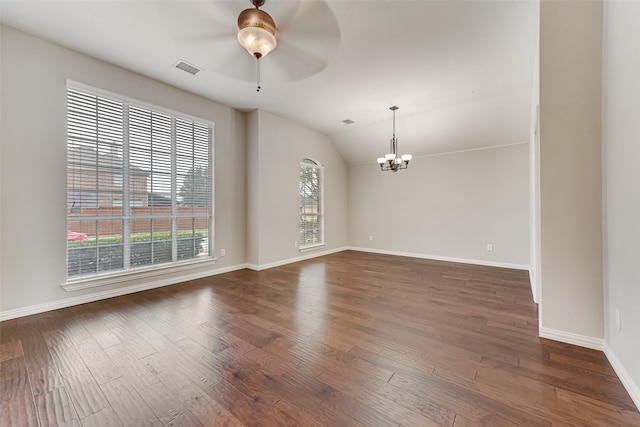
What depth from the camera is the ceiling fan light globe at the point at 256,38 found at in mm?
2324

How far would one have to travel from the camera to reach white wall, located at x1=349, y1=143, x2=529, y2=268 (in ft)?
16.9

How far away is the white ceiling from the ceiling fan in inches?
0.5

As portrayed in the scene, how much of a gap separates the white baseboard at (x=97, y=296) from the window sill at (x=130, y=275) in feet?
0.37

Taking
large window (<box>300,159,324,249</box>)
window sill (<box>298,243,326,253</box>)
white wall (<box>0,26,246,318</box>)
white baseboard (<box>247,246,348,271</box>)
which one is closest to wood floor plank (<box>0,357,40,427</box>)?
white wall (<box>0,26,246,318</box>)

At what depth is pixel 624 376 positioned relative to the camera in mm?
1676

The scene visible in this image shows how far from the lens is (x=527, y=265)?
498cm

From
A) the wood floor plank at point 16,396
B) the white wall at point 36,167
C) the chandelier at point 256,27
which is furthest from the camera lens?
the white wall at point 36,167

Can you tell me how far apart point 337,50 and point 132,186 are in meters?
3.39

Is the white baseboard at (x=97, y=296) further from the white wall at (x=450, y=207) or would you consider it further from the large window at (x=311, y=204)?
the white wall at (x=450, y=207)

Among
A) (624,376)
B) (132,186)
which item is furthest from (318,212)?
(624,376)

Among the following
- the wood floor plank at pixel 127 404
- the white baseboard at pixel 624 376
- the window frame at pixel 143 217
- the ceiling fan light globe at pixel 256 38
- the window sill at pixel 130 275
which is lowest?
the wood floor plank at pixel 127 404

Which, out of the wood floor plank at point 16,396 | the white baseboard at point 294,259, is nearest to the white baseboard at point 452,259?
the white baseboard at point 294,259

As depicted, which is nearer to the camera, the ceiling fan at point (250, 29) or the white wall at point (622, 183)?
the white wall at point (622, 183)

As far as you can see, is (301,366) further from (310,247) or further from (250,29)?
(310,247)
